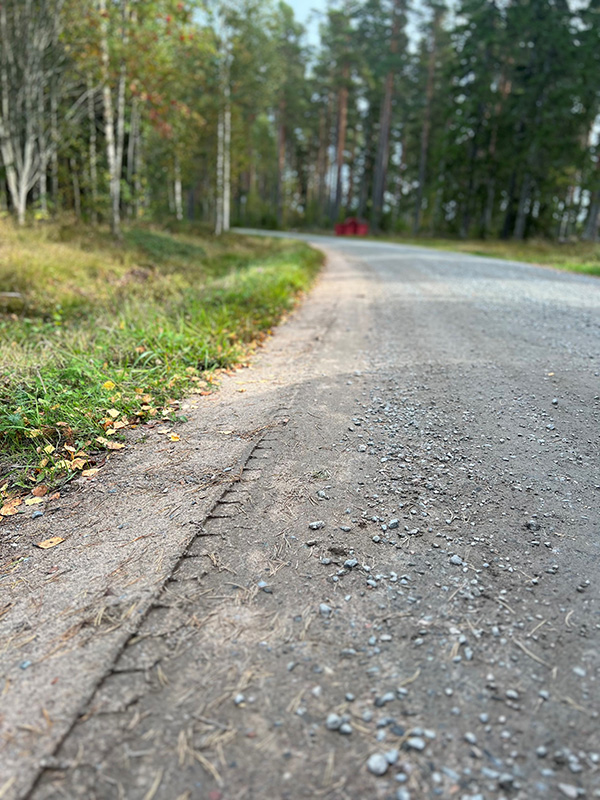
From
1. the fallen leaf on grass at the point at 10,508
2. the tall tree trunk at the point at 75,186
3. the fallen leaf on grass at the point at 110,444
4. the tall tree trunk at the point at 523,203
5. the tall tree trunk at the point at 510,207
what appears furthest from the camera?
the tall tree trunk at the point at 510,207

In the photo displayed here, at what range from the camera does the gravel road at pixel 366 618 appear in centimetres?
146

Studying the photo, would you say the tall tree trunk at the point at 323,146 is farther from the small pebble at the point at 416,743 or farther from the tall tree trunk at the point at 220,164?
the small pebble at the point at 416,743

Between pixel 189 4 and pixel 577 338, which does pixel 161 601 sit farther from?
pixel 189 4

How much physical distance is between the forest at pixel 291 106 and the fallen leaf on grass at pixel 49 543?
1139 cm

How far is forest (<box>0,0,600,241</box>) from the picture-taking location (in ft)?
39.5

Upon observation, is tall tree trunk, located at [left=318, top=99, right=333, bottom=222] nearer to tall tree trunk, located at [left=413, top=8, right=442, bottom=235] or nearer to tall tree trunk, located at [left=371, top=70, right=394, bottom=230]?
tall tree trunk, located at [left=371, top=70, right=394, bottom=230]

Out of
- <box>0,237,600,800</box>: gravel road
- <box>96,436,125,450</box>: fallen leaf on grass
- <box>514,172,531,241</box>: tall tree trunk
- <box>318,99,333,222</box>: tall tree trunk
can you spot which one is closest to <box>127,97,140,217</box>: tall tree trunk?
<box>96,436,125,450</box>: fallen leaf on grass

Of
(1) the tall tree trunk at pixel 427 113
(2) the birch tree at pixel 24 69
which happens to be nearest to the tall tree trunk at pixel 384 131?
(1) the tall tree trunk at pixel 427 113

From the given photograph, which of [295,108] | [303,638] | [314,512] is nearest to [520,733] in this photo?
[303,638]

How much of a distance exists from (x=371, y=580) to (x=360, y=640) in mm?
327

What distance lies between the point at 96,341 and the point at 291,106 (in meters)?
41.3

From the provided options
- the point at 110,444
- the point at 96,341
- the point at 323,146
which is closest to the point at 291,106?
the point at 323,146

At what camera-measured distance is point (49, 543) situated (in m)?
2.50

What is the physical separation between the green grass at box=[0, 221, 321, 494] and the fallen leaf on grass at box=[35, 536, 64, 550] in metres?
0.57
